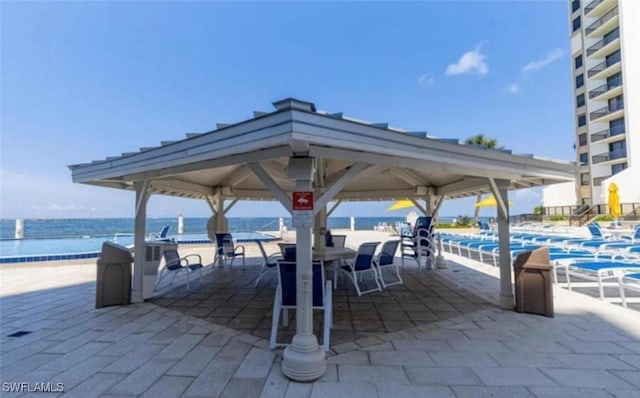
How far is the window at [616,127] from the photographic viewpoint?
22.7 meters

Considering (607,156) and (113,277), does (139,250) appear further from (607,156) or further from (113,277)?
(607,156)

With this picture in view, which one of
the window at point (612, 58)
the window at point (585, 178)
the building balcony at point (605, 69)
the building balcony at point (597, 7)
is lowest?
the window at point (585, 178)

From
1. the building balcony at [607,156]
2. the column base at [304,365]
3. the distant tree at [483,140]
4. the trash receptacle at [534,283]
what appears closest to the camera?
the column base at [304,365]

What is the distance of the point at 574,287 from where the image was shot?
5.49 metres

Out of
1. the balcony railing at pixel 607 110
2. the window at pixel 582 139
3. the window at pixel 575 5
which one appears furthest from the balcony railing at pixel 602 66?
the window at pixel 575 5

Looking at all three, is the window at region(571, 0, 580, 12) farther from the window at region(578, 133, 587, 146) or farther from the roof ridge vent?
the roof ridge vent

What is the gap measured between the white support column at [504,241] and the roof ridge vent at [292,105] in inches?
128

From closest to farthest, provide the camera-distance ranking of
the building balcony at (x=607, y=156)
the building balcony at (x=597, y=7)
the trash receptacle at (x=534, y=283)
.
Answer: the trash receptacle at (x=534, y=283) < the building balcony at (x=607, y=156) < the building balcony at (x=597, y=7)

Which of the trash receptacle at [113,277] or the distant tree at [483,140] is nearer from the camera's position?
the trash receptacle at [113,277]

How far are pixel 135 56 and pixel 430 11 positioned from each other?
33.8 ft

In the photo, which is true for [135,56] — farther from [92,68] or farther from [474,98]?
[474,98]

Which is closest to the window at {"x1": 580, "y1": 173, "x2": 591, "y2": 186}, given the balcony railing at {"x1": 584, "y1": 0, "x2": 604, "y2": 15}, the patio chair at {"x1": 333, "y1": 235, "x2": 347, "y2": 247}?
the balcony railing at {"x1": 584, "y1": 0, "x2": 604, "y2": 15}

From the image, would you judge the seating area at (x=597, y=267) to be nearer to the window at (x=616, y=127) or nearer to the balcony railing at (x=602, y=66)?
the window at (x=616, y=127)

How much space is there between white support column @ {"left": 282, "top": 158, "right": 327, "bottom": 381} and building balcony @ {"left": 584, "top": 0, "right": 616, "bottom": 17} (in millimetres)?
34790
